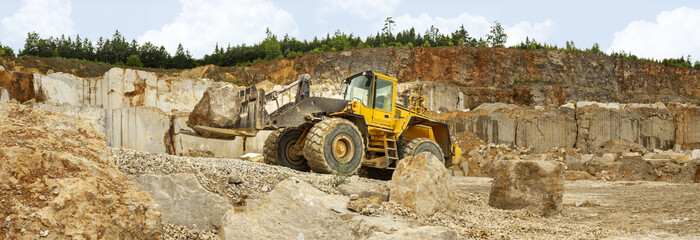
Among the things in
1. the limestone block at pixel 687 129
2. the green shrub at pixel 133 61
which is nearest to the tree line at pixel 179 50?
the green shrub at pixel 133 61

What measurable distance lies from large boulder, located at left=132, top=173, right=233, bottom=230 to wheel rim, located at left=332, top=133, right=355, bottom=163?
3.75 metres

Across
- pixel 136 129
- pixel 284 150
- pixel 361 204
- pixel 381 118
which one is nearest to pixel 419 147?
pixel 381 118

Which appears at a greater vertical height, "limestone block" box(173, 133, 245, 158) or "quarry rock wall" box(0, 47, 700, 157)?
"quarry rock wall" box(0, 47, 700, 157)

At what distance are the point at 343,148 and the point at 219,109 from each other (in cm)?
228

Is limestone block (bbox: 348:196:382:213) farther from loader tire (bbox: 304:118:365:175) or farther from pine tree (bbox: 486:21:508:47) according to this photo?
pine tree (bbox: 486:21:508:47)

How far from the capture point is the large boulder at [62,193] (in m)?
4.04

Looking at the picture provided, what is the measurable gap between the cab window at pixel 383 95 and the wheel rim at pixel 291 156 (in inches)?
72.6

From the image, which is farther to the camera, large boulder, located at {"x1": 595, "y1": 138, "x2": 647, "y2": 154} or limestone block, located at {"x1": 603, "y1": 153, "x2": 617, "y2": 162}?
large boulder, located at {"x1": 595, "y1": 138, "x2": 647, "y2": 154}

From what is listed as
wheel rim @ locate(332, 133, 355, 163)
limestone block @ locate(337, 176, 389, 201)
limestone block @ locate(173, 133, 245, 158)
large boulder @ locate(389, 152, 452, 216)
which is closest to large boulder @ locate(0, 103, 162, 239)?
limestone block @ locate(337, 176, 389, 201)

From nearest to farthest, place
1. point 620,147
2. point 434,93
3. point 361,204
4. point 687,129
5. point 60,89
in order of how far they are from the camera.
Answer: point 361,204 → point 60,89 → point 620,147 → point 687,129 → point 434,93

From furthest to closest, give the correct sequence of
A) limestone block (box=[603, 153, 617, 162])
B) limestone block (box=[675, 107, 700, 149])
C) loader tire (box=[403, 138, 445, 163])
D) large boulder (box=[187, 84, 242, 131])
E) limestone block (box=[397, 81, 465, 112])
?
limestone block (box=[397, 81, 465, 112])
limestone block (box=[675, 107, 700, 149])
limestone block (box=[603, 153, 617, 162])
loader tire (box=[403, 138, 445, 163])
large boulder (box=[187, 84, 242, 131])

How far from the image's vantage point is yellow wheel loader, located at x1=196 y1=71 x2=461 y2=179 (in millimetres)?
8961

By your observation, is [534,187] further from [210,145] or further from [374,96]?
[210,145]

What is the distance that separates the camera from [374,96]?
1043 cm
